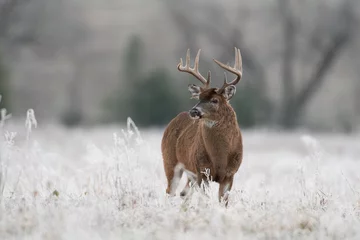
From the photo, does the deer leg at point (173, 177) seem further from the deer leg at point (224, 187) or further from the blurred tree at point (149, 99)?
the blurred tree at point (149, 99)

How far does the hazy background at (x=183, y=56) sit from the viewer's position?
32.3 meters

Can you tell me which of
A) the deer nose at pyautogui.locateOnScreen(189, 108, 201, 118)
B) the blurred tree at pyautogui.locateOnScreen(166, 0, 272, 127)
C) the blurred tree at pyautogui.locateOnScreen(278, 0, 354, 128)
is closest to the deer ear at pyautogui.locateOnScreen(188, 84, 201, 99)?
the deer nose at pyautogui.locateOnScreen(189, 108, 201, 118)

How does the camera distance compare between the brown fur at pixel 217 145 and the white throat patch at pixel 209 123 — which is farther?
the white throat patch at pixel 209 123

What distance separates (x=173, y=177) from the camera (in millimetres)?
8805

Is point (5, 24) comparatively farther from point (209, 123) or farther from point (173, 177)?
point (209, 123)

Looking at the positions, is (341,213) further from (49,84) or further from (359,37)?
(49,84)

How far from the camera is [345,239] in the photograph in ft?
19.5

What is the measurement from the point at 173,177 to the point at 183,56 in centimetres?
3351

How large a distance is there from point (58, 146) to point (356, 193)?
39.4ft

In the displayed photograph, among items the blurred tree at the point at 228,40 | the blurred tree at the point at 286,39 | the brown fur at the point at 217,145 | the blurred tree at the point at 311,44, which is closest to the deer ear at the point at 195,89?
the brown fur at the point at 217,145

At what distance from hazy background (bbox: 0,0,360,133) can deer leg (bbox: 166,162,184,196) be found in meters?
21.1

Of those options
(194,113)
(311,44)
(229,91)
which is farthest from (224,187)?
(311,44)

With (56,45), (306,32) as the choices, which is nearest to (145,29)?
(56,45)

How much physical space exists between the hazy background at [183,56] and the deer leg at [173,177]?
21095mm
